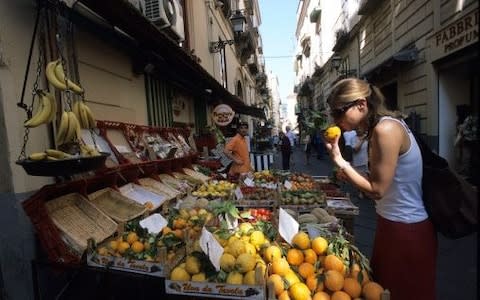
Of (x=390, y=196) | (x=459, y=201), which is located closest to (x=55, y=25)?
(x=390, y=196)

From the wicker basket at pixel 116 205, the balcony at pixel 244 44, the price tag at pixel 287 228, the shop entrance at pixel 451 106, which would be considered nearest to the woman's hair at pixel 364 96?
the price tag at pixel 287 228

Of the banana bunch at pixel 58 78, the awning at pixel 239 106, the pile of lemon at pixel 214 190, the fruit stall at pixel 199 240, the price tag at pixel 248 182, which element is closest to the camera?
the fruit stall at pixel 199 240

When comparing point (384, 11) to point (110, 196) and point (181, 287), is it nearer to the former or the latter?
point (110, 196)

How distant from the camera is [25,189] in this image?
10.3ft

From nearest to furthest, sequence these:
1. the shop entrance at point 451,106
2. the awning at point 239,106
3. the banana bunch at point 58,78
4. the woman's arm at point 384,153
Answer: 1. the woman's arm at point 384,153
2. the banana bunch at point 58,78
3. the shop entrance at point 451,106
4. the awning at point 239,106

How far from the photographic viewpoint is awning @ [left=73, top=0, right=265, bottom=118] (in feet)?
12.0

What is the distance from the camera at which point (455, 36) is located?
296 inches

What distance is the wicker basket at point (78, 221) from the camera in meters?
2.86

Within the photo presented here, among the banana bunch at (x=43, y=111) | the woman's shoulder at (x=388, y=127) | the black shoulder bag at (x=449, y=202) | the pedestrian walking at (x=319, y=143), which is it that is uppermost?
the banana bunch at (x=43, y=111)

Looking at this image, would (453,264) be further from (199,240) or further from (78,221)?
(78,221)

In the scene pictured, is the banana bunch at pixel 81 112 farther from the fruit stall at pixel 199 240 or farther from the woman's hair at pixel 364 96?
the woman's hair at pixel 364 96

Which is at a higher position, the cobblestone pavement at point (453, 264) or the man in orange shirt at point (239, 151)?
the man in orange shirt at point (239, 151)

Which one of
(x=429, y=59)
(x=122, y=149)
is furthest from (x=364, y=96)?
(x=429, y=59)

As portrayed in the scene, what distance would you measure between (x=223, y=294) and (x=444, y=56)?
27.8 ft
